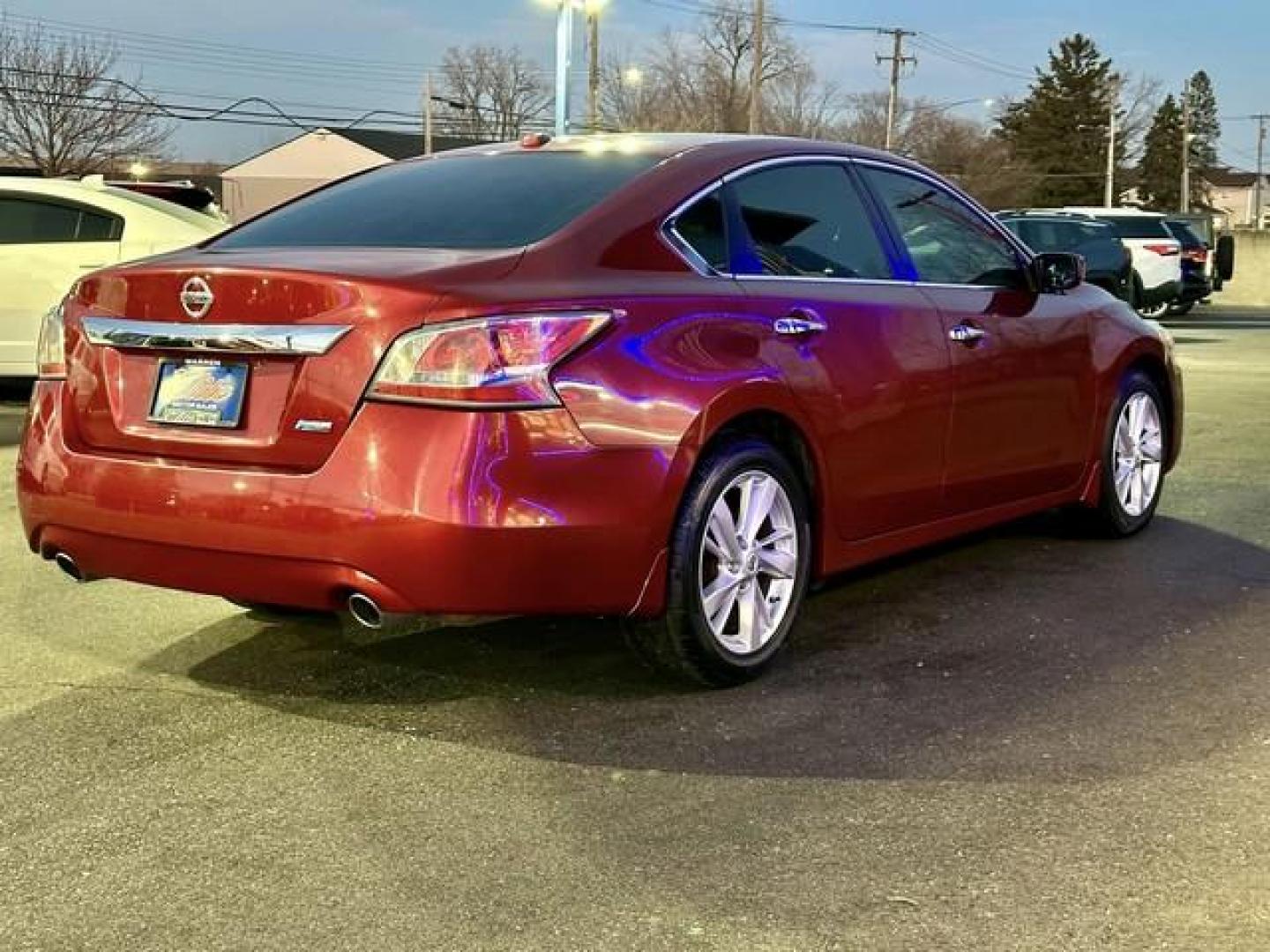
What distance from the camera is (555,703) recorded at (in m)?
4.00

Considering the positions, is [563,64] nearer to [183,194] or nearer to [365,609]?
[183,194]

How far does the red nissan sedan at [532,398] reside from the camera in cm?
348

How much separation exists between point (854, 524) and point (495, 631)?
3.98ft

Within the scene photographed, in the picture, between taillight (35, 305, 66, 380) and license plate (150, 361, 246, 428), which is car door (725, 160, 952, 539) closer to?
license plate (150, 361, 246, 428)

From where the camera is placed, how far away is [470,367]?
3451 mm

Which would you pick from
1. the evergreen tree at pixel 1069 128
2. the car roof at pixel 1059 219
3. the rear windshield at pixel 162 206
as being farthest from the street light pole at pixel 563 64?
the evergreen tree at pixel 1069 128

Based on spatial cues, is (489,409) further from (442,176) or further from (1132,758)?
(1132,758)

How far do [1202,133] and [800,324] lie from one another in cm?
12759

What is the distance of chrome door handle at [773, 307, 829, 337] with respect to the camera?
4.16 metres

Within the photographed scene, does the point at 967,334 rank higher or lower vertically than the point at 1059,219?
lower

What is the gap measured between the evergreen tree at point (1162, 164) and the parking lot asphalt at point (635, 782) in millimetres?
102844

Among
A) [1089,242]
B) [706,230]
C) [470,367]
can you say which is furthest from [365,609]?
[1089,242]

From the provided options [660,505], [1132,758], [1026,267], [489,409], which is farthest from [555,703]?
[1026,267]

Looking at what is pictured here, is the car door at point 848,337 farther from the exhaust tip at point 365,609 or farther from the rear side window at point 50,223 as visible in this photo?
the rear side window at point 50,223
